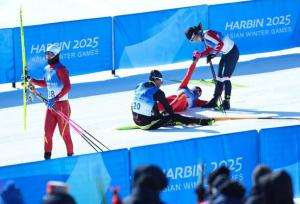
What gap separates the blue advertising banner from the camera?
2025 centimetres

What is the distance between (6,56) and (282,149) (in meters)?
7.97

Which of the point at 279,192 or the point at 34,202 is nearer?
the point at 279,192

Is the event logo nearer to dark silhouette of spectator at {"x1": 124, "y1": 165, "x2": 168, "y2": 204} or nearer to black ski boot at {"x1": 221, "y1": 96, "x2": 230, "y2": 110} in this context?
black ski boot at {"x1": 221, "y1": 96, "x2": 230, "y2": 110}

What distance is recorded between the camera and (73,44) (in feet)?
68.4

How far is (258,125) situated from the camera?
17703 mm

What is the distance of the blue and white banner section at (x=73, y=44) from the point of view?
20469mm

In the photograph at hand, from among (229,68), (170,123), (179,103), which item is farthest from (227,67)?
(170,123)

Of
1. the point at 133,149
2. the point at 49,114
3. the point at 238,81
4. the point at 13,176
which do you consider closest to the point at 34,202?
the point at 13,176

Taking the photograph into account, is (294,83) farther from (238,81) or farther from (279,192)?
(279,192)

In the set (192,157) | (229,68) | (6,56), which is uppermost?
(6,56)

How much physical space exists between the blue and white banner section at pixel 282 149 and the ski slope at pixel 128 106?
9.92 feet

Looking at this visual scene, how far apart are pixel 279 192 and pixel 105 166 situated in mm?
4574

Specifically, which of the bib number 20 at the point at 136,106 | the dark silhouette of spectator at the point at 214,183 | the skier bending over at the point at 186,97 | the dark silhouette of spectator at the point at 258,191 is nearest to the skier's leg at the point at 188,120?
the bib number 20 at the point at 136,106

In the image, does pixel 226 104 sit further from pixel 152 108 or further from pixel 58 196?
pixel 58 196
